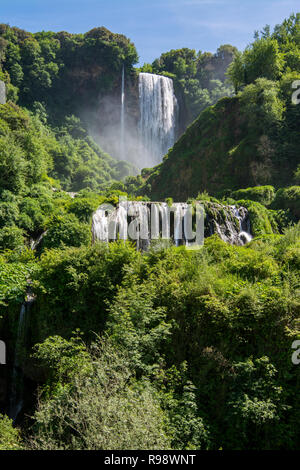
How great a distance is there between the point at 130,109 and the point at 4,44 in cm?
2023

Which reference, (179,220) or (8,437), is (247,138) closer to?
(179,220)

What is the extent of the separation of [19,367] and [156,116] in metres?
47.0

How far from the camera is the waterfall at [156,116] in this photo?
5072 cm

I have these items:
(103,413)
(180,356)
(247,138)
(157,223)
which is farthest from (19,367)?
(247,138)

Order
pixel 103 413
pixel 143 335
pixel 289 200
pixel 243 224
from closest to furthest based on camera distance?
pixel 103 413
pixel 143 335
pixel 243 224
pixel 289 200

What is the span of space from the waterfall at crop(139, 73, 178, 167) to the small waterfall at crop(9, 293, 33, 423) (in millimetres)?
44495

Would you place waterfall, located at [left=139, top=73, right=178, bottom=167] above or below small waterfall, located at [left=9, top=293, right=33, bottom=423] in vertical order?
above

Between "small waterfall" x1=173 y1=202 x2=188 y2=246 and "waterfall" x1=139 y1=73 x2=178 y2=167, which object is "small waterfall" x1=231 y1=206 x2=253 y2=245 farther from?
"waterfall" x1=139 y1=73 x2=178 y2=167

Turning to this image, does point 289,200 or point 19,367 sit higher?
point 289,200

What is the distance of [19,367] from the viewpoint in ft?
32.0

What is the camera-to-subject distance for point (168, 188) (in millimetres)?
33094

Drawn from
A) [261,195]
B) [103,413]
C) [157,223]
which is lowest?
[103,413]

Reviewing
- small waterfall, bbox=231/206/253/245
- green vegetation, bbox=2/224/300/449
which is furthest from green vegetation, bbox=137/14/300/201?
green vegetation, bbox=2/224/300/449

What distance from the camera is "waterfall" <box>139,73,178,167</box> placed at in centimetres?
5072
